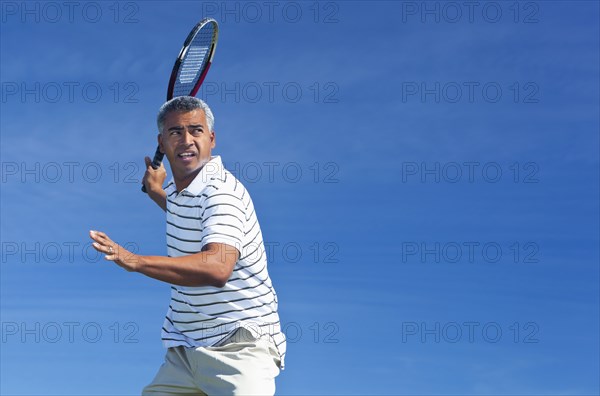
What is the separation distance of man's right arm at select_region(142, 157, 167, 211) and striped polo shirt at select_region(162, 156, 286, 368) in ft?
4.50

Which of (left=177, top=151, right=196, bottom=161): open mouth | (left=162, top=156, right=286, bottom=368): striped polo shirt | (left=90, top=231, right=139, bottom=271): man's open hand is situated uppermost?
(left=177, top=151, right=196, bottom=161): open mouth

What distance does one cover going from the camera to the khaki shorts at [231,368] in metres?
6.25

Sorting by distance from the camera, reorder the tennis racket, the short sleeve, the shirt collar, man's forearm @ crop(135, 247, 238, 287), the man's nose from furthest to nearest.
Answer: the tennis racket, the man's nose, the shirt collar, the short sleeve, man's forearm @ crop(135, 247, 238, 287)

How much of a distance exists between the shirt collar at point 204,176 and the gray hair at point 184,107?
344mm

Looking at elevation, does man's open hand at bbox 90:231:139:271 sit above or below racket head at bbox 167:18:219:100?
below

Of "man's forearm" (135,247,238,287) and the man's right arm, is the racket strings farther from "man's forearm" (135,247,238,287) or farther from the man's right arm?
"man's forearm" (135,247,238,287)

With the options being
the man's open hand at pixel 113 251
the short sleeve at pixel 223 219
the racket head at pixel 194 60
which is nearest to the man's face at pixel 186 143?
the short sleeve at pixel 223 219

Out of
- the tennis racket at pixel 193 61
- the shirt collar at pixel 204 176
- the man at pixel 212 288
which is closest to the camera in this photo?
the man at pixel 212 288

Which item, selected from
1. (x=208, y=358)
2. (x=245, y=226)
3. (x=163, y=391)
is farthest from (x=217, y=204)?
(x=163, y=391)

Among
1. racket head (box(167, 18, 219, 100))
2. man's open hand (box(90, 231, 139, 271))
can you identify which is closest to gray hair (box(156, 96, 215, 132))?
racket head (box(167, 18, 219, 100))

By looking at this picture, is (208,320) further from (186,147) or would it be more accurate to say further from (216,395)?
(186,147)

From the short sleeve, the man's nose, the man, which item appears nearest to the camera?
the short sleeve

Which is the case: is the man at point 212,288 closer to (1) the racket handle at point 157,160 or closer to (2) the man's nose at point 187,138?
(2) the man's nose at point 187,138

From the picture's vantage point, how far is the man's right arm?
7.96 m
